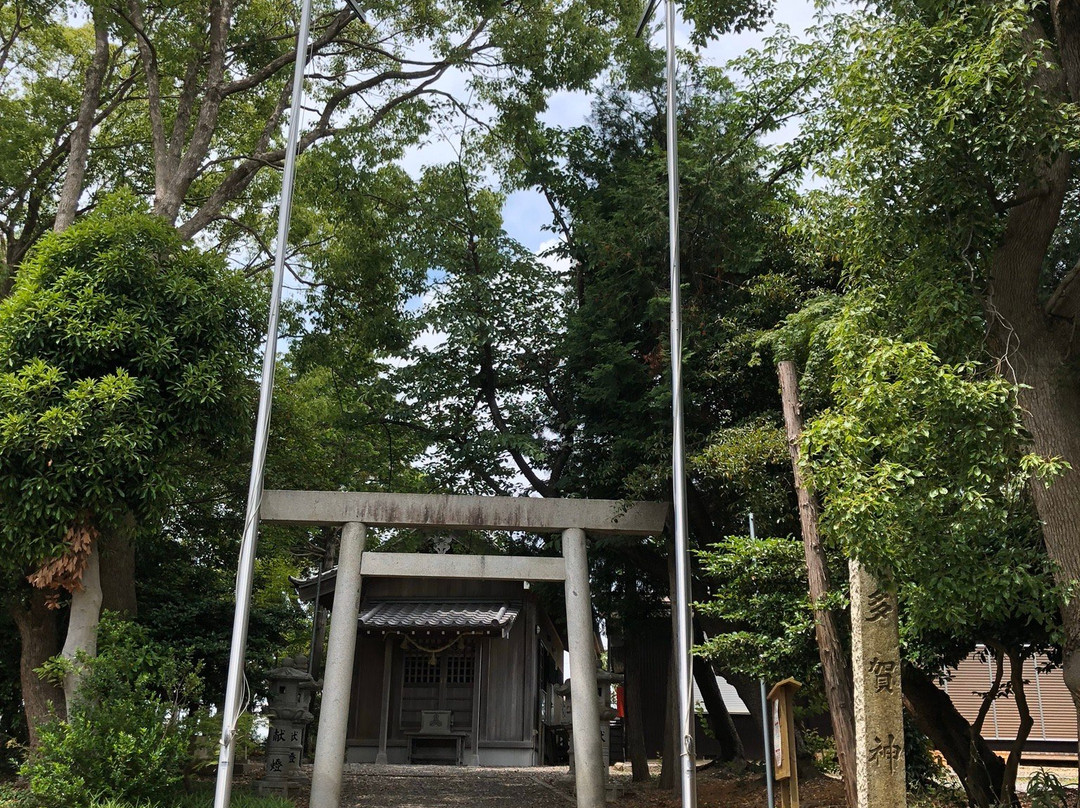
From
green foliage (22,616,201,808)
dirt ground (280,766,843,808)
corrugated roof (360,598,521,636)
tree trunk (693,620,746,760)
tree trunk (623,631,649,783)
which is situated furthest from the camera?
corrugated roof (360,598,521,636)

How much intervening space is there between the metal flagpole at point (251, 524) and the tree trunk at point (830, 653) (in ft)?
16.6

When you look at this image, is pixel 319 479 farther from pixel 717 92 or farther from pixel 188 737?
pixel 717 92

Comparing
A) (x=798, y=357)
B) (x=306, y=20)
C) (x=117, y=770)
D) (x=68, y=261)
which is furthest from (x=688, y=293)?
(x=117, y=770)

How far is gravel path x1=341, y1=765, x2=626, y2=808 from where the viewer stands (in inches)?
448

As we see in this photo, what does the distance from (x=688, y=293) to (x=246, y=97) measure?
926cm

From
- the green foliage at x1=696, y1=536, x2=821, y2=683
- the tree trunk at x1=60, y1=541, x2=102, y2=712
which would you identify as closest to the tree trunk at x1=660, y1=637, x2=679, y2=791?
the green foliage at x1=696, y1=536, x2=821, y2=683

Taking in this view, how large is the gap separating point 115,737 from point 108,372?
3955 mm

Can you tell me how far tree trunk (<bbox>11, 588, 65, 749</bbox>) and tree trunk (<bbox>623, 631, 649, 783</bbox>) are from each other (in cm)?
897

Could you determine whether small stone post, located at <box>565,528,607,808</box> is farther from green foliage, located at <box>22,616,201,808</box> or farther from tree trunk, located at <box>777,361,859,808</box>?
tree trunk, located at <box>777,361,859,808</box>

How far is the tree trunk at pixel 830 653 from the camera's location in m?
8.01

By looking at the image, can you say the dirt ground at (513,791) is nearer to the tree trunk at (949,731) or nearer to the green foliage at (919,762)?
the green foliage at (919,762)

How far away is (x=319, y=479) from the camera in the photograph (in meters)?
15.0

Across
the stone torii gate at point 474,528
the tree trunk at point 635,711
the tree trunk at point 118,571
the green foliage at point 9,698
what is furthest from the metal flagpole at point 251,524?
the tree trunk at point 635,711

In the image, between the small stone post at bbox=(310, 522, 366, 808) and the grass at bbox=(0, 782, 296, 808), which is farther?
the small stone post at bbox=(310, 522, 366, 808)
